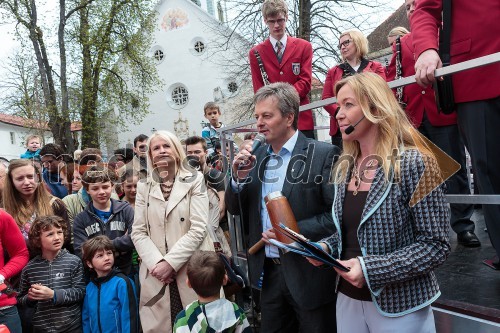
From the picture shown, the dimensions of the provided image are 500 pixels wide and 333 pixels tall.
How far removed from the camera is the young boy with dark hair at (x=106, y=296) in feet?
11.8

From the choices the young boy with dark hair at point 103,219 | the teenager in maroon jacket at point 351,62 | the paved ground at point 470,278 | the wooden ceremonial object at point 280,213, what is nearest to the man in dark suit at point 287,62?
Result: the teenager in maroon jacket at point 351,62

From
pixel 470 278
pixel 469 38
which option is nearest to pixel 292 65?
pixel 469 38

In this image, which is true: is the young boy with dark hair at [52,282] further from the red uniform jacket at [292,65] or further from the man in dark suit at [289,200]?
the red uniform jacket at [292,65]

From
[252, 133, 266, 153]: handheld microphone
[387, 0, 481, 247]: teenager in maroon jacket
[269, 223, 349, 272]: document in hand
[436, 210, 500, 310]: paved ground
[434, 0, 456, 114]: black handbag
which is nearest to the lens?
[269, 223, 349, 272]: document in hand

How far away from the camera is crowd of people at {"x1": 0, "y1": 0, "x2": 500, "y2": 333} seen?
1.91 metres

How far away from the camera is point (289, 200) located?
8.55 feet

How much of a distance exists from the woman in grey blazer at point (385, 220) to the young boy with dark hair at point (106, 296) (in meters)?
2.13

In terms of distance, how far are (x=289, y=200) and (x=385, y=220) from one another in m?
0.78

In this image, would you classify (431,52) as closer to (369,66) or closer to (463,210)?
(463,210)

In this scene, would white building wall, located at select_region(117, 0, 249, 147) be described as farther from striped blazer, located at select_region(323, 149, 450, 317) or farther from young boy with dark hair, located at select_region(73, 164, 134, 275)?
striped blazer, located at select_region(323, 149, 450, 317)

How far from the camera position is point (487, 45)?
7.63 feet

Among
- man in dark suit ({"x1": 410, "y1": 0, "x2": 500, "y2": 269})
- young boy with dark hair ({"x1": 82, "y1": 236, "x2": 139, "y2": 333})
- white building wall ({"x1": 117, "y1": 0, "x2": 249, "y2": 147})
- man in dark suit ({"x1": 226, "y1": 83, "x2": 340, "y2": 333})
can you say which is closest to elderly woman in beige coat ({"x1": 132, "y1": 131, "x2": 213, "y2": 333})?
young boy with dark hair ({"x1": 82, "y1": 236, "x2": 139, "y2": 333})

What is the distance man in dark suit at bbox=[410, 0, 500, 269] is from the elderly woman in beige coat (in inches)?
78.7

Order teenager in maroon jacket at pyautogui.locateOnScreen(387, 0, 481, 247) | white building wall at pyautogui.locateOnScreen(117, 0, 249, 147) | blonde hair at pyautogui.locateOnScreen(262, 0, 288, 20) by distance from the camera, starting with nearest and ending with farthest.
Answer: teenager in maroon jacket at pyautogui.locateOnScreen(387, 0, 481, 247), blonde hair at pyautogui.locateOnScreen(262, 0, 288, 20), white building wall at pyautogui.locateOnScreen(117, 0, 249, 147)
